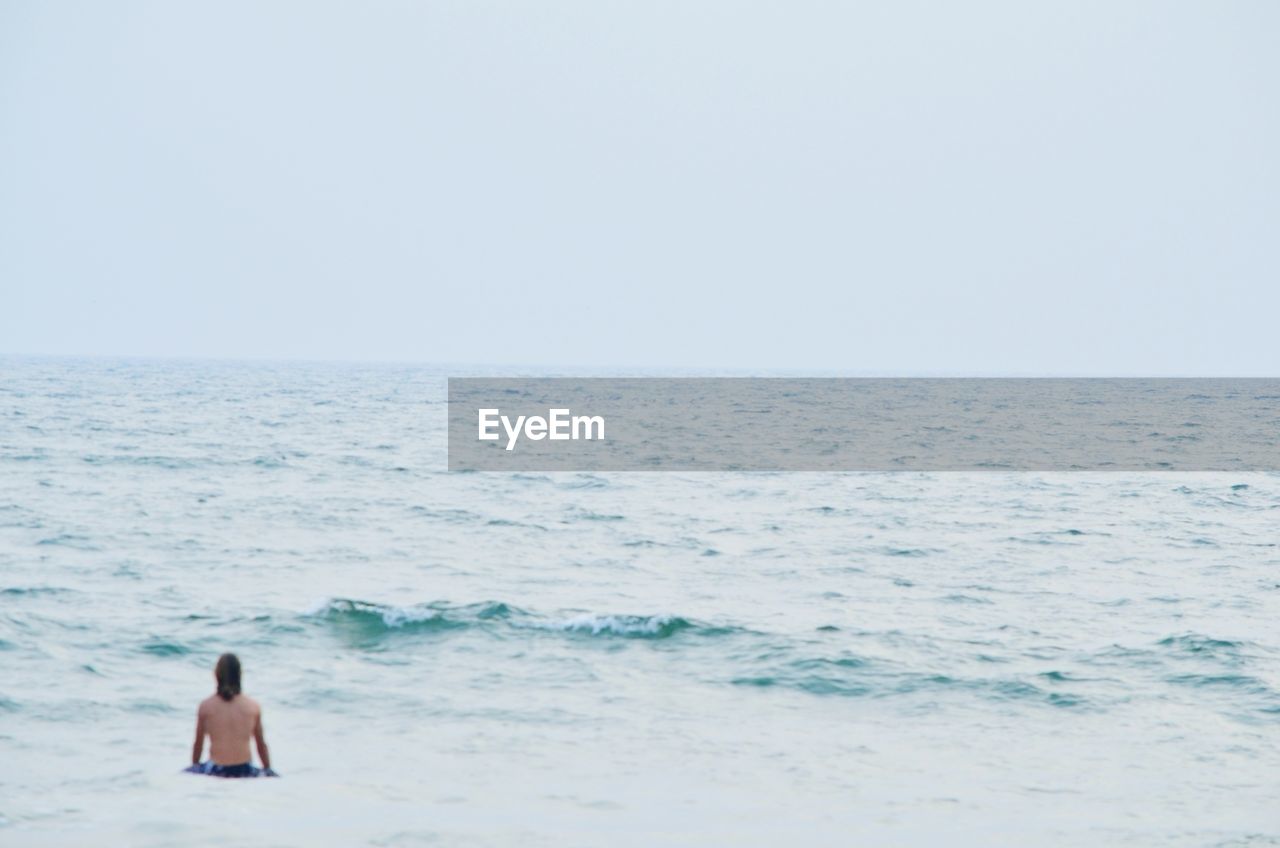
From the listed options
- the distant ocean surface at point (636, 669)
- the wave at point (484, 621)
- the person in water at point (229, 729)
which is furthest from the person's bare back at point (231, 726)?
the wave at point (484, 621)

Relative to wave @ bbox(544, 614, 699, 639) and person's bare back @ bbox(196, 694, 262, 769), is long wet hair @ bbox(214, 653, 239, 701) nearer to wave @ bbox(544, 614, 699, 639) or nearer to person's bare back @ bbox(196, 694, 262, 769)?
person's bare back @ bbox(196, 694, 262, 769)

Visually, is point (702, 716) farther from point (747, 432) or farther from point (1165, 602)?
point (747, 432)

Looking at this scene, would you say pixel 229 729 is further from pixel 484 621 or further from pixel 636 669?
pixel 484 621

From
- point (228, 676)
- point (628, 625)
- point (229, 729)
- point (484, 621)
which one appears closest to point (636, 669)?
point (628, 625)

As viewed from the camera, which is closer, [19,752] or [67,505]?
[19,752]

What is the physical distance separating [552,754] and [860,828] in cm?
333

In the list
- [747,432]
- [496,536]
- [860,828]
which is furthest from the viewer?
[747,432]

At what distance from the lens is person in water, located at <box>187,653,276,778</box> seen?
10.4m

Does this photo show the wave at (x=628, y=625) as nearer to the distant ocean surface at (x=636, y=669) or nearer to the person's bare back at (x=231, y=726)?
A: the distant ocean surface at (x=636, y=669)

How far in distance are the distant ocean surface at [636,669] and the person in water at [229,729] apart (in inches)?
24.3

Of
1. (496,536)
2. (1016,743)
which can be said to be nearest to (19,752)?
(1016,743)

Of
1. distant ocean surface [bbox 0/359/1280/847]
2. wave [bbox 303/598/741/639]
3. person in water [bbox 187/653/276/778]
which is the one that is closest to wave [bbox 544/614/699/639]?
wave [bbox 303/598/741/639]

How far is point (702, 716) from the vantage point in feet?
49.5

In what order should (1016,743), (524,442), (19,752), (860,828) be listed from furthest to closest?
1. (524,442)
2. (1016,743)
3. (19,752)
4. (860,828)
